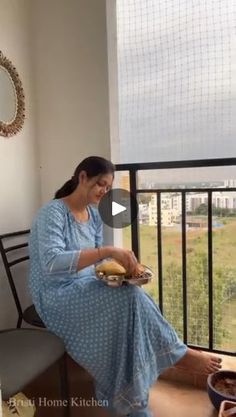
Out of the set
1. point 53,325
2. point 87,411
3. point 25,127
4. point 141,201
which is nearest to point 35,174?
point 25,127

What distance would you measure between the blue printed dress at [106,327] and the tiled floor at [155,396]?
8.5 inches

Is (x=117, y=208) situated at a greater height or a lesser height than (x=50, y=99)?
lesser

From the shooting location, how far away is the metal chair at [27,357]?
1082mm

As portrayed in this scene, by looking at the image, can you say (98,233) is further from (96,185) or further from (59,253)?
(59,253)

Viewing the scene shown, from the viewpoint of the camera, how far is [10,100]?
6.16 feet

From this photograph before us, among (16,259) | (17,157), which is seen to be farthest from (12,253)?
(17,157)

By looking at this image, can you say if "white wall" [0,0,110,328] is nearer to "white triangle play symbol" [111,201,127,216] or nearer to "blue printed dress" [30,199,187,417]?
"white triangle play symbol" [111,201,127,216]

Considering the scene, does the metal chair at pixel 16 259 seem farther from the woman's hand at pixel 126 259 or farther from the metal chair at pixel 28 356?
the woman's hand at pixel 126 259

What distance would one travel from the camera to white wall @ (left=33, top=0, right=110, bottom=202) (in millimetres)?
1899

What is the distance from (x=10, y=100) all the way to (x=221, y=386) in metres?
1.78

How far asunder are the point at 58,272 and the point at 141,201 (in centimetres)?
72

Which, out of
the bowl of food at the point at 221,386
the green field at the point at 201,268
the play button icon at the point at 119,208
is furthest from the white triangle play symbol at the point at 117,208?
the bowl of food at the point at 221,386

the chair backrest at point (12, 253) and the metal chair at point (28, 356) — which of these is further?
the chair backrest at point (12, 253)

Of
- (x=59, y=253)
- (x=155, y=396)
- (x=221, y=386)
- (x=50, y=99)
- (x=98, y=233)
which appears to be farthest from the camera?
(x=50, y=99)
